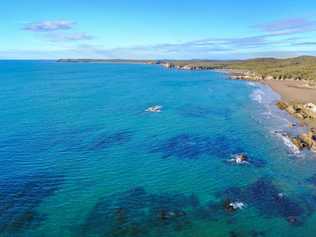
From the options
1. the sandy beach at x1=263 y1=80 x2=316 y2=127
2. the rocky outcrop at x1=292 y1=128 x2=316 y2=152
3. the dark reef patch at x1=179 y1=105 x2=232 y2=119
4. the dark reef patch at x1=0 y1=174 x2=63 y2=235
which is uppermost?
the dark reef patch at x1=0 y1=174 x2=63 y2=235

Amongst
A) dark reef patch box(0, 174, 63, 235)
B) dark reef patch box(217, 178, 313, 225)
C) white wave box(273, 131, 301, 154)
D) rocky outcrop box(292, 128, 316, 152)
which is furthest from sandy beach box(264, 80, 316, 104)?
dark reef patch box(0, 174, 63, 235)

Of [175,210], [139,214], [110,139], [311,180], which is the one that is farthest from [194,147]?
[139,214]

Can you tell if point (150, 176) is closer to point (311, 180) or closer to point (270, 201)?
point (270, 201)

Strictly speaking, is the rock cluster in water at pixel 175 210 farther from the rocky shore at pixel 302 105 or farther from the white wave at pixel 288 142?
the rocky shore at pixel 302 105

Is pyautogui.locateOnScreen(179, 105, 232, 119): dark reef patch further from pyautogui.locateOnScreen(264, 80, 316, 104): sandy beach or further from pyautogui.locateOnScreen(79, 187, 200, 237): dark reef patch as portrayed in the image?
pyautogui.locateOnScreen(79, 187, 200, 237): dark reef patch

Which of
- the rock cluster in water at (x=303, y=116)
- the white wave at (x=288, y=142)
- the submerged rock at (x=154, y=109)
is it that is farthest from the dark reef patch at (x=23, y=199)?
the submerged rock at (x=154, y=109)
